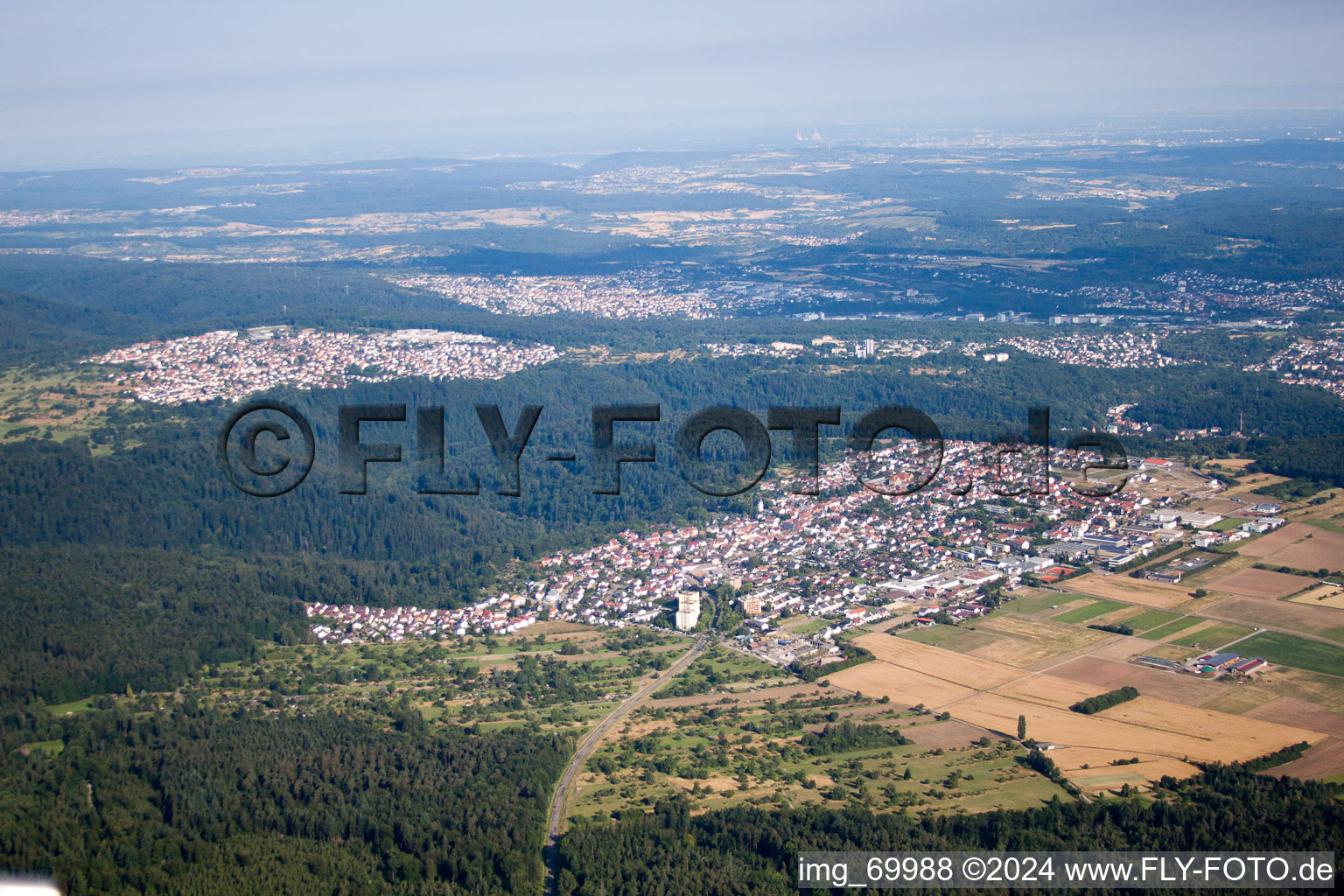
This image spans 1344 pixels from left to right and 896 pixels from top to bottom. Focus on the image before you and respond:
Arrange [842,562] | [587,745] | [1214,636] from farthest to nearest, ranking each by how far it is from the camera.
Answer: [842,562] → [1214,636] → [587,745]

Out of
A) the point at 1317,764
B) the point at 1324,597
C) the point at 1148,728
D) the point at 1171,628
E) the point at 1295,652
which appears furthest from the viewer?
the point at 1324,597

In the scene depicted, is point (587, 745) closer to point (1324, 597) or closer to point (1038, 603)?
point (1038, 603)

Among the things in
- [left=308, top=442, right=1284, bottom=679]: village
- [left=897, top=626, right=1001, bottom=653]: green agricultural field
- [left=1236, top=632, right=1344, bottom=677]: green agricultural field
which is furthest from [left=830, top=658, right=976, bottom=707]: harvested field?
[left=1236, top=632, right=1344, bottom=677]: green agricultural field

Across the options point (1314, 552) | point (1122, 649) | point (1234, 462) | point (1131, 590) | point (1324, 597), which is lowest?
point (1122, 649)

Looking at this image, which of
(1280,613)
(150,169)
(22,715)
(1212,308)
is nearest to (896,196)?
(1212,308)

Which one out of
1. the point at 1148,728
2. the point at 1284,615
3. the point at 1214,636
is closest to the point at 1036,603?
the point at 1214,636

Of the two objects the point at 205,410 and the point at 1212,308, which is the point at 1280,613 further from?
the point at 1212,308

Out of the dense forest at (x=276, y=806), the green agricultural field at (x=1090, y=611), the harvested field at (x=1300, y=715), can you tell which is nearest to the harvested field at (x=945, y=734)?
the harvested field at (x=1300, y=715)

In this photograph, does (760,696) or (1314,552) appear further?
(1314,552)
